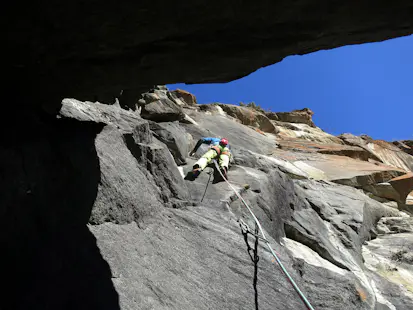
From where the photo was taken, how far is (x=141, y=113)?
11.7 metres

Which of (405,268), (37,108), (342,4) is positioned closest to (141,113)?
(37,108)

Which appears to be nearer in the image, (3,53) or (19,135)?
(3,53)

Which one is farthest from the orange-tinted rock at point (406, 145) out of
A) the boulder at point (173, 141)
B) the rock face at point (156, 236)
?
the boulder at point (173, 141)

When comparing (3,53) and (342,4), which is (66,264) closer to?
(3,53)

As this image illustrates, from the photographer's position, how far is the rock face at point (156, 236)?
3.52 metres

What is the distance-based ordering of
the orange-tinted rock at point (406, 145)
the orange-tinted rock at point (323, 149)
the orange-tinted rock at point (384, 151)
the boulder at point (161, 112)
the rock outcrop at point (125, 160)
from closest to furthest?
the rock outcrop at point (125, 160) < the boulder at point (161, 112) < the orange-tinted rock at point (323, 149) < the orange-tinted rock at point (384, 151) < the orange-tinted rock at point (406, 145)

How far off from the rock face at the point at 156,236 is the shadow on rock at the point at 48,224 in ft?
0.04

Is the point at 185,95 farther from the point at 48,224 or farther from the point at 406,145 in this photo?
the point at 48,224

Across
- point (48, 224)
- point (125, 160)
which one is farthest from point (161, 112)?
point (48, 224)

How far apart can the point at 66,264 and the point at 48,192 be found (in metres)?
0.93

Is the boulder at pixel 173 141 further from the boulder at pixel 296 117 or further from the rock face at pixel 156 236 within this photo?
the boulder at pixel 296 117

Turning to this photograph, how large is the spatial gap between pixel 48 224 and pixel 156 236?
155 centimetres

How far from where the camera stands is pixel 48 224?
3750mm

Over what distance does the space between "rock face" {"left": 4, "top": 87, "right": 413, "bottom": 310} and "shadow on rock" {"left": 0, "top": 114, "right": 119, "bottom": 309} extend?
1 centimetres
